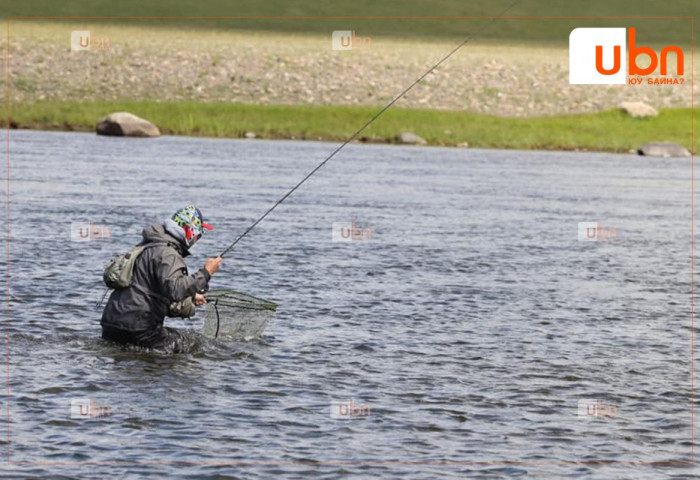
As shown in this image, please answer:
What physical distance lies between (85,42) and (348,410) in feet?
232

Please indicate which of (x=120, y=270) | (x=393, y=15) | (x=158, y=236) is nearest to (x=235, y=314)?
(x=158, y=236)

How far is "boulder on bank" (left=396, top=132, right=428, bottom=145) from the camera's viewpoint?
54375mm

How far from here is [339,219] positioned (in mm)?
25219

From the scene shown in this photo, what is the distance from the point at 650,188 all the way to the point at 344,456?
28682 mm

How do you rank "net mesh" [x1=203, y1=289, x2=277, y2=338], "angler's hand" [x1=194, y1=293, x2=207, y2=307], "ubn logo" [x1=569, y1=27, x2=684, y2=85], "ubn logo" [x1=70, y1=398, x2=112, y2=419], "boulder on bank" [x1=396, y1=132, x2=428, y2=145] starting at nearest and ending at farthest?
1. "ubn logo" [x1=70, y1=398, x2=112, y2=419]
2. "angler's hand" [x1=194, y1=293, x2=207, y2=307]
3. "net mesh" [x1=203, y1=289, x2=277, y2=338]
4. "boulder on bank" [x1=396, y1=132, x2=428, y2=145]
5. "ubn logo" [x1=569, y1=27, x2=684, y2=85]

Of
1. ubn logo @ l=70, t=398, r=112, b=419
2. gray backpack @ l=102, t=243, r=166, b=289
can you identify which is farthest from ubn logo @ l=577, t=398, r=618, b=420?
gray backpack @ l=102, t=243, r=166, b=289

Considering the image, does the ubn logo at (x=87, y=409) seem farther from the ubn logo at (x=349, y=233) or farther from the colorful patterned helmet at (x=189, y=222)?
the ubn logo at (x=349, y=233)

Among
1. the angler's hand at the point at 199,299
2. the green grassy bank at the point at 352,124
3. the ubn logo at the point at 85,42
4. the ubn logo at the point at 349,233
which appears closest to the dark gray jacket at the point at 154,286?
the angler's hand at the point at 199,299

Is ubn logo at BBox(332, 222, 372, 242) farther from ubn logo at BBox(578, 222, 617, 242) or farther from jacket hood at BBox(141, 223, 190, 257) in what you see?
jacket hood at BBox(141, 223, 190, 257)

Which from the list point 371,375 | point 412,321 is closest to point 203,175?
point 412,321

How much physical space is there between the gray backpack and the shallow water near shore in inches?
28.5

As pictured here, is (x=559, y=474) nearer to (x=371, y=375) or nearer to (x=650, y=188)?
(x=371, y=375)

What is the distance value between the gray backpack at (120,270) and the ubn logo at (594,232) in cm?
1353

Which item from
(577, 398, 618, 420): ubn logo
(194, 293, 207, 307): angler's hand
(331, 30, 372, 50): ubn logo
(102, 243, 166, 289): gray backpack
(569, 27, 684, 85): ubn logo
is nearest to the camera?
(577, 398, 618, 420): ubn logo
